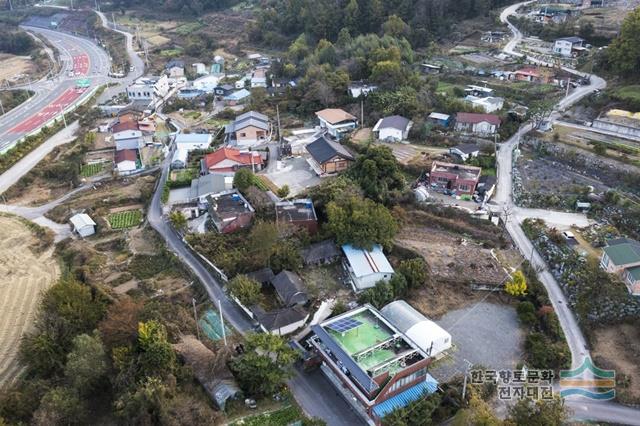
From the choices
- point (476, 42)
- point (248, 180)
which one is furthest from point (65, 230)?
point (476, 42)

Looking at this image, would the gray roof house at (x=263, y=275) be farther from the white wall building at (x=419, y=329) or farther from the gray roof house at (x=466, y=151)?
the gray roof house at (x=466, y=151)

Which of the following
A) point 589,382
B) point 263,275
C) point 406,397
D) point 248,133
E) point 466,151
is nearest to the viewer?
point 406,397

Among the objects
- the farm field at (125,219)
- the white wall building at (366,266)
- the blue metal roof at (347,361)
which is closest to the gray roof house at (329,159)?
the white wall building at (366,266)

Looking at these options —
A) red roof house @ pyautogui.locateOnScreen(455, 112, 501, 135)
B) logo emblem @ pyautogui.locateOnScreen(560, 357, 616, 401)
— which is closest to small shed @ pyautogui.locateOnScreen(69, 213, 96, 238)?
logo emblem @ pyautogui.locateOnScreen(560, 357, 616, 401)

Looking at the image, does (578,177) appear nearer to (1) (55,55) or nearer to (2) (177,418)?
(2) (177,418)

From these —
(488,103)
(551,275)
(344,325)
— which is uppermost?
(488,103)

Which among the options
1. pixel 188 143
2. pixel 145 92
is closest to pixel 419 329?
pixel 188 143

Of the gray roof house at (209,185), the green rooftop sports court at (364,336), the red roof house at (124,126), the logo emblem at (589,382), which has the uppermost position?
the red roof house at (124,126)

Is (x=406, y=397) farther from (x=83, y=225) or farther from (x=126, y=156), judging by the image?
(x=126, y=156)
